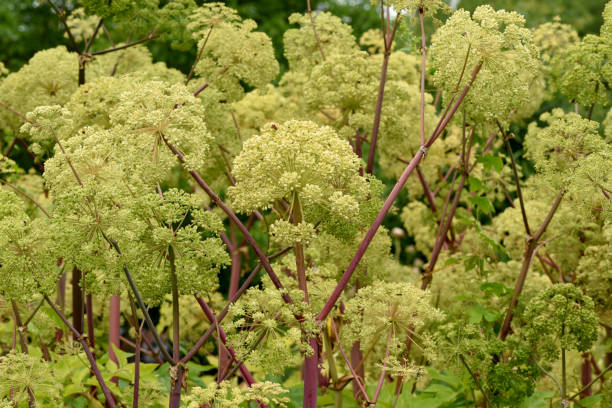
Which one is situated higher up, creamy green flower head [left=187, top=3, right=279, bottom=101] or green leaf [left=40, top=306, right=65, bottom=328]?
creamy green flower head [left=187, top=3, right=279, bottom=101]

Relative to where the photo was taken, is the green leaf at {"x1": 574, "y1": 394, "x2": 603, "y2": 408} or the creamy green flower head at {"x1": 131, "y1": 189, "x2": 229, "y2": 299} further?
the green leaf at {"x1": 574, "y1": 394, "x2": 603, "y2": 408}

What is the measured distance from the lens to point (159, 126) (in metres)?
3.21

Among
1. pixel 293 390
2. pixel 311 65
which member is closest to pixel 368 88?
pixel 311 65

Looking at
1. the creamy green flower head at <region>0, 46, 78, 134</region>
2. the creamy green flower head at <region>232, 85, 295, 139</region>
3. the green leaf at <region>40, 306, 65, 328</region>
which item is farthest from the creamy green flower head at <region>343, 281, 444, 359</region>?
the creamy green flower head at <region>0, 46, 78, 134</region>

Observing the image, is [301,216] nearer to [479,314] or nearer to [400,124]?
[479,314]

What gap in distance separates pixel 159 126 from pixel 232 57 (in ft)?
5.60

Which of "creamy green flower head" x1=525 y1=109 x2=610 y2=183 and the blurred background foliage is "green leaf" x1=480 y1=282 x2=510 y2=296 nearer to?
"creamy green flower head" x1=525 y1=109 x2=610 y2=183

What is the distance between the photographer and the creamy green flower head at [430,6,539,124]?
3412 millimetres

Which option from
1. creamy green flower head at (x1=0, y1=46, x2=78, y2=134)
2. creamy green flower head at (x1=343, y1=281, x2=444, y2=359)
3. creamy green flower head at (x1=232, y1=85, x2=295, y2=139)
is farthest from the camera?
creamy green flower head at (x1=232, y1=85, x2=295, y2=139)

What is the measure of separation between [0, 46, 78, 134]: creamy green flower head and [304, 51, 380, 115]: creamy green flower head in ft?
6.51

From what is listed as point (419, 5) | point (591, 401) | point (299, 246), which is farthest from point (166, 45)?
point (299, 246)

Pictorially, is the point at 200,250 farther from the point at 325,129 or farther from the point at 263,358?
the point at 325,129

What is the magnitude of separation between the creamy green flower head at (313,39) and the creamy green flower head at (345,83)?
680 millimetres

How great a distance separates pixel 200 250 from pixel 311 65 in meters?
2.71
